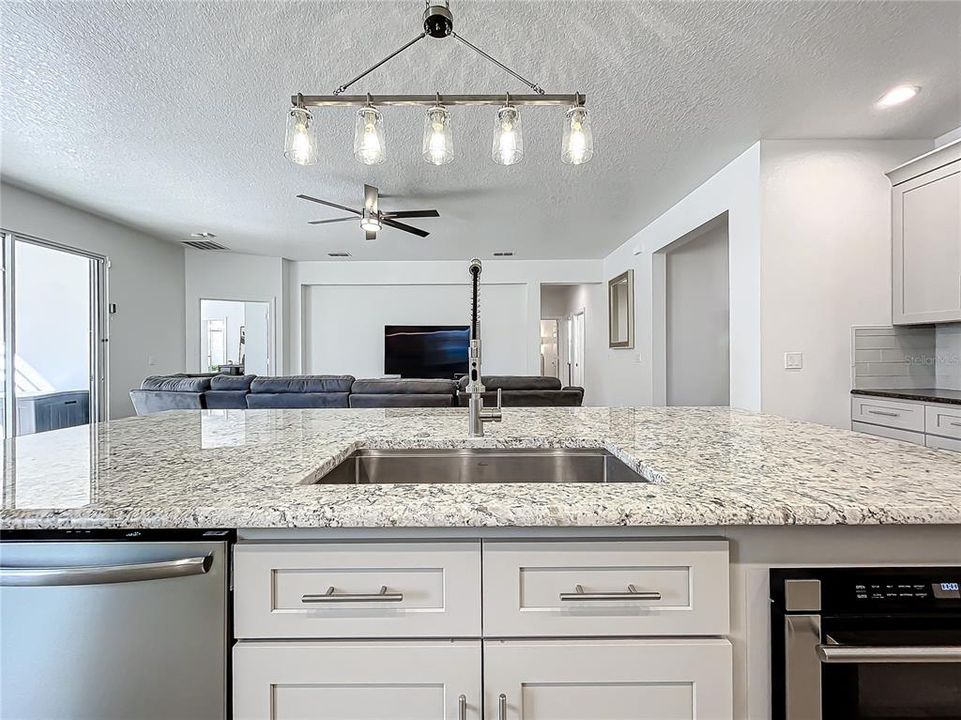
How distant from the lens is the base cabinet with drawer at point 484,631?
0.72 metres

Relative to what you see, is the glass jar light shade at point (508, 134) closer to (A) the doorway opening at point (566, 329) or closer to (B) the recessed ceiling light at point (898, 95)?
(B) the recessed ceiling light at point (898, 95)

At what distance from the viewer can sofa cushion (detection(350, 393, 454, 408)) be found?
3.70m

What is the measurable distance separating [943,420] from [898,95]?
1714 millimetres

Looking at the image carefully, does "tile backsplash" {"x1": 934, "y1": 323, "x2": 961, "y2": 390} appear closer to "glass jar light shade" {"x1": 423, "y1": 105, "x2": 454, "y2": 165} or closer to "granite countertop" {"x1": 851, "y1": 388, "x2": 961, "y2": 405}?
"granite countertop" {"x1": 851, "y1": 388, "x2": 961, "y2": 405}

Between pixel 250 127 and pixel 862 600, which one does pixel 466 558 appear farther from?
pixel 250 127

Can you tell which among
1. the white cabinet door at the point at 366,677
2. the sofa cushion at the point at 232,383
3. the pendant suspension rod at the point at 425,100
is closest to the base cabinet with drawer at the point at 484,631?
the white cabinet door at the point at 366,677

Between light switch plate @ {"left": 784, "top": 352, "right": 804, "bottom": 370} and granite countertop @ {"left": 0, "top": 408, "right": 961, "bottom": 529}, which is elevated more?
light switch plate @ {"left": 784, "top": 352, "right": 804, "bottom": 370}

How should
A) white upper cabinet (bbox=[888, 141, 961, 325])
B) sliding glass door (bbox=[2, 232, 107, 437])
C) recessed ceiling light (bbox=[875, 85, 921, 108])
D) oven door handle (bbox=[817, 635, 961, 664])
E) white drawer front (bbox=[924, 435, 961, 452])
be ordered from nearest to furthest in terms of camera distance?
oven door handle (bbox=[817, 635, 961, 664]) → white drawer front (bbox=[924, 435, 961, 452]) → recessed ceiling light (bbox=[875, 85, 921, 108]) → white upper cabinet (bbox=[888, 141, 961, 325]) → sliding glass door (bbox=[2, 232, 107, 437])

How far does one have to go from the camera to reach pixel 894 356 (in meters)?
3.01

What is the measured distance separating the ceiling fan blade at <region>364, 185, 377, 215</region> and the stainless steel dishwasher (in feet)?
11.1

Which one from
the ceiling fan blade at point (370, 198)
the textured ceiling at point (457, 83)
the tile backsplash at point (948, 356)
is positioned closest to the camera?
the textured ceiling at point (457, 83)

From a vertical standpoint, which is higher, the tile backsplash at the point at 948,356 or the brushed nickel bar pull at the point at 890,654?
the tile backsplash at the point at 948,356

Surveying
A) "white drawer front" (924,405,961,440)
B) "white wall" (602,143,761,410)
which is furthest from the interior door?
"white drawer front" (924,405,961,440)

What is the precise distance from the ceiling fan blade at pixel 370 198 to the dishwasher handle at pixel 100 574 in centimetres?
338
